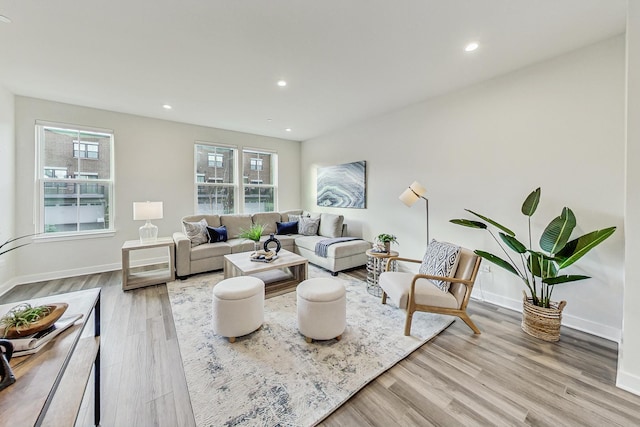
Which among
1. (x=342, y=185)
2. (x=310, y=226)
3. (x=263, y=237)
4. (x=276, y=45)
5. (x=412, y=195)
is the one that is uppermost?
(x=276, y=45)

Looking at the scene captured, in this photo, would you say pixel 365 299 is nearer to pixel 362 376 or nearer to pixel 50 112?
pixel 362 376

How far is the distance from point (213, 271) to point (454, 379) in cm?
365

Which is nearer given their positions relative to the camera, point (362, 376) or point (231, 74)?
point (362, 376)

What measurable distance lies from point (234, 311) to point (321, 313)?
0.78 m

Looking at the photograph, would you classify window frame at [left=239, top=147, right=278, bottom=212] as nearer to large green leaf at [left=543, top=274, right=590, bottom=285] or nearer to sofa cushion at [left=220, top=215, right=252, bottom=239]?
sofa cushion at [left=220, top=215, right=252, bottom=239]

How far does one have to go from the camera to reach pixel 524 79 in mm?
2701

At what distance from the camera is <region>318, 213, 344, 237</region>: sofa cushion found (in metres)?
4.73

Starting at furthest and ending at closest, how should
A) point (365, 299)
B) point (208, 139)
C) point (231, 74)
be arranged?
point (208, 139), point (365, 299), point (231, 74)

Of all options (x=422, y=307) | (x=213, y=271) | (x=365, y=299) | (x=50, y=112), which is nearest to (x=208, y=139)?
(x=50, y=112)

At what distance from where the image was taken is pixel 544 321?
2.25 m

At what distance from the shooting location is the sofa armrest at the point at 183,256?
3730mm

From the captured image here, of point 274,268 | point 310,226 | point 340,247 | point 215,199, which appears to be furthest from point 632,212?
point 215,199

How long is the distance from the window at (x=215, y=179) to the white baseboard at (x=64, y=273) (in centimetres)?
134

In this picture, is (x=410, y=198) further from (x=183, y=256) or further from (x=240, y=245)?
(x=183, y=256)
